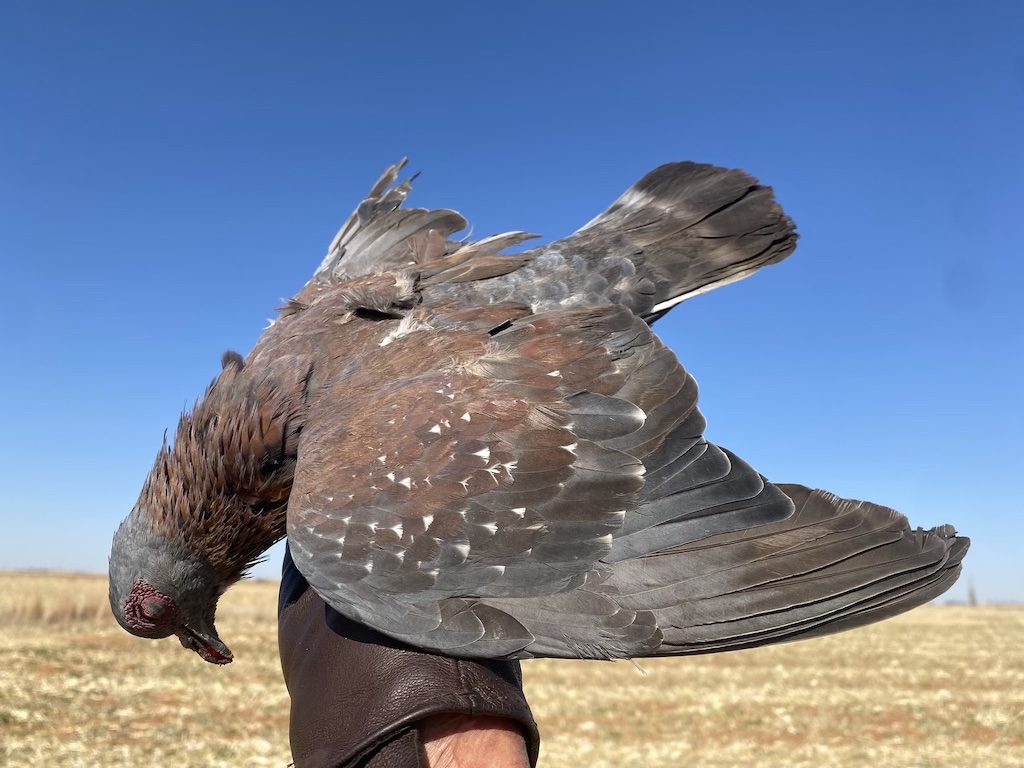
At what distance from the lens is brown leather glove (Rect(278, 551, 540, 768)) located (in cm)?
240

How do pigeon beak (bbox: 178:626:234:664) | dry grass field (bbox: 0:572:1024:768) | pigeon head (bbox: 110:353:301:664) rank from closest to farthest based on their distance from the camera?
pigeon head (bbox: 110:353:301:664)
pigeon beak (bbox: 178:626:234:664)
dry grass field (bbox: 0:572:1024:768)

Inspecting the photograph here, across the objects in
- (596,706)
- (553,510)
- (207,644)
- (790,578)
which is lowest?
(596,706)

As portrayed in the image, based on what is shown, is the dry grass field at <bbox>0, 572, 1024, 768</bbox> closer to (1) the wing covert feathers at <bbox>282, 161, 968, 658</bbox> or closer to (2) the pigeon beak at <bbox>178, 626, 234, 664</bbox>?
(2) the pigeon beak at <bbox>178, 626, 234, 664</bbox>

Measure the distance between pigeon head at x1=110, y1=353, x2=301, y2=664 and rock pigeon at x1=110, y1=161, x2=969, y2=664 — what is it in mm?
10

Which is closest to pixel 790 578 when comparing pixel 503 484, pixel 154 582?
pixel 503 484

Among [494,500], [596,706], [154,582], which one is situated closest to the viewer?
[494,500]

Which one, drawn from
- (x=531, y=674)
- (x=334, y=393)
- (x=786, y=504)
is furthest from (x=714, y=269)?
(x=531, y=674)

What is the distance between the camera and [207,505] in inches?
122

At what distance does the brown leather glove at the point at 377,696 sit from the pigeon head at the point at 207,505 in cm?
67

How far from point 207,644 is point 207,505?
0.95 m

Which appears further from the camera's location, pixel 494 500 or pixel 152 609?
pixel 152 609

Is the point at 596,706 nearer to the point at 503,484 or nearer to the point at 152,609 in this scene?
the point at 152,609

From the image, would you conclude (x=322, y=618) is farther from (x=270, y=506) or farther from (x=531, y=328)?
(x=531, y=328)

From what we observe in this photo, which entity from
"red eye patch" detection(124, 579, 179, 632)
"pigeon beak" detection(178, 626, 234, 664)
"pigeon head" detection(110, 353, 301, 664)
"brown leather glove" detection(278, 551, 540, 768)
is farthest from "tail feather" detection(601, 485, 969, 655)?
"pigeon beak" detection(178, 626, 234, 664)
